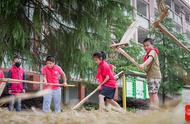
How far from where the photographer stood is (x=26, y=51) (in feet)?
27.5

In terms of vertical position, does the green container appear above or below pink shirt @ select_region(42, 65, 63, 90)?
below

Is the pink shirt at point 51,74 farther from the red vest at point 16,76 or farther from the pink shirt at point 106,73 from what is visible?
the pink shirt at point 106,73

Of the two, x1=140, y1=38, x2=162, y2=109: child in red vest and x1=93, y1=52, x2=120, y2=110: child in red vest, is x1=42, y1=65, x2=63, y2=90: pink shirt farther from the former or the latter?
x1=140, y1=38, x2=162, y2=109: child in red vest

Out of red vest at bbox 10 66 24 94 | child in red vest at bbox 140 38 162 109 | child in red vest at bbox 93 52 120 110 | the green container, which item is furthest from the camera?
the green container

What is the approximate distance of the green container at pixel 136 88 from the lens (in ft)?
30.4

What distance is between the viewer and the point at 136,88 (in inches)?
369

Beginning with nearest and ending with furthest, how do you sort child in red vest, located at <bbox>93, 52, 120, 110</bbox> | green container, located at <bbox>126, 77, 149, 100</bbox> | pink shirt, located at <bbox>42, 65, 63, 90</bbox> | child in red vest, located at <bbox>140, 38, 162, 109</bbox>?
child in red vest, located at <bbox>140, 38, 162, 109</bbox>
child in red vest, located at <bbox>93, 52, 120, 110</bbox>
pink shirt, located at <bbox>42, 65, 63, 90</bbox>
green container, located at <bbox>126, 77, 149, 100</bbox>

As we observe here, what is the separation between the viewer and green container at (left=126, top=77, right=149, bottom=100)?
9252mm

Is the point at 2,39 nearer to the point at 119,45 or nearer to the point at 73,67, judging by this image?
the point at 73,67

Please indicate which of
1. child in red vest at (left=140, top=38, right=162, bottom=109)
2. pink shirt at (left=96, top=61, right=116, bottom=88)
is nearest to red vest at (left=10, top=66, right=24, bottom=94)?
pink shirt at (left=96, top=61, right=116, bottom=88)

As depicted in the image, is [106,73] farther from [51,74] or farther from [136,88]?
[136,88]

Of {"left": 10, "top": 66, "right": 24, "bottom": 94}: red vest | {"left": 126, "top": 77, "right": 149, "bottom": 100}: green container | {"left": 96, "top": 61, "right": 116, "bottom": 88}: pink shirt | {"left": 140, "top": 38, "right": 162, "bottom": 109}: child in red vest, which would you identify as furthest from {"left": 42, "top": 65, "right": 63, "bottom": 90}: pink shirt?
{"left": 140, "top": 38, "right": 162, "bottom": 109}: child in red vest

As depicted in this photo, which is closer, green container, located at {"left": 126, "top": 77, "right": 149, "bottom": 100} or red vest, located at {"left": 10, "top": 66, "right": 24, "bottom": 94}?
red vest, located at {"left": 10, "top": 66, "right": 24, "bottom": 94}

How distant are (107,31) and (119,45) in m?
2.83
